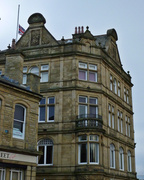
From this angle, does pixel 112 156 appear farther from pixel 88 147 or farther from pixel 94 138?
pixel 88 147

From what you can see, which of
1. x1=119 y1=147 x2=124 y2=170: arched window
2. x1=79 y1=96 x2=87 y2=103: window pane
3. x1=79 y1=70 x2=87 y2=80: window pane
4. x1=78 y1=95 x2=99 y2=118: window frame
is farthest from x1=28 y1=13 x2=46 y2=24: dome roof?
x1=119 y1=147 x2=124 y2=170: arched window

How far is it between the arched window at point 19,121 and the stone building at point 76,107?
9.19 m

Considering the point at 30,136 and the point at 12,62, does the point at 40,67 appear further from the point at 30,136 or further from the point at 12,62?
the point at 30,136

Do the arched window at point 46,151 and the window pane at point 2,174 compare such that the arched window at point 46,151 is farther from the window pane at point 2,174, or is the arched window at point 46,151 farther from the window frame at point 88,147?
the window pane at point 2,174

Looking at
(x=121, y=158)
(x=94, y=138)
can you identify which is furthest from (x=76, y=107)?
(x=121, y=158)

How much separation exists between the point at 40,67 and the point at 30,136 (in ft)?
42.9

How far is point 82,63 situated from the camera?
107 feet

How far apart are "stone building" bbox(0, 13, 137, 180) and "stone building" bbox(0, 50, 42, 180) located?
8.51 m

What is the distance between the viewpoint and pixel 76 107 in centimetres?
3067

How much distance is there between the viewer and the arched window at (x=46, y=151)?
30.4 m

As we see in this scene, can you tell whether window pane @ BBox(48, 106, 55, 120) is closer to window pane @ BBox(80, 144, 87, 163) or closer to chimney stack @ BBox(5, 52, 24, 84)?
window pane @ BBox(80, 144, 87, 163)

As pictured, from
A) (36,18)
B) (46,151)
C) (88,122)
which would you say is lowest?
(46,151)

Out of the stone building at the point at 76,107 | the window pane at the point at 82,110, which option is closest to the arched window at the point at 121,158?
the stone building at the point at 76,107

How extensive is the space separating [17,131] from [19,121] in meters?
0.68
